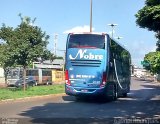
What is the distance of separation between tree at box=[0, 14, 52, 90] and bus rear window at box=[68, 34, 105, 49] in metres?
6.97

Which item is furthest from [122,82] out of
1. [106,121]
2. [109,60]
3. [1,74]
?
[1,74]

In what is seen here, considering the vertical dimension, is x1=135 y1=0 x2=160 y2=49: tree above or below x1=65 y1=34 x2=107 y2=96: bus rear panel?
above

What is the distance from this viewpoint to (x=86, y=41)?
79.5ft

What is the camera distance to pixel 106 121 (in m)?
15.1

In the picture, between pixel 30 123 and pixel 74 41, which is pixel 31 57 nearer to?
pixel 74 41

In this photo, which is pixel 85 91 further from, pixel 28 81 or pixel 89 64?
pixel 28 81

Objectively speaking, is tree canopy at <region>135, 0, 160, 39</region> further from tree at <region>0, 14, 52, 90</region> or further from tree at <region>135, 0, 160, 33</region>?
tree at <region>0, 14, 52, 90</region>

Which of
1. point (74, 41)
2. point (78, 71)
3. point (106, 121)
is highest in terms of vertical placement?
point (74, 41)

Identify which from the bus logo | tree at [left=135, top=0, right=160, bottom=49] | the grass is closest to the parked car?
the grass

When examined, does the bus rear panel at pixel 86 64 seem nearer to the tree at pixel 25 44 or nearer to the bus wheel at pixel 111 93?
the bus wheel at pixel 111 93

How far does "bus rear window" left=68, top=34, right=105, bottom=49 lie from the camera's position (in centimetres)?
2403

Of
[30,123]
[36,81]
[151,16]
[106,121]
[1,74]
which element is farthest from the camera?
[1,74]

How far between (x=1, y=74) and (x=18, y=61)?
1448 inches

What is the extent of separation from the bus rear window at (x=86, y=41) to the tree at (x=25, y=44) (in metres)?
6.97
